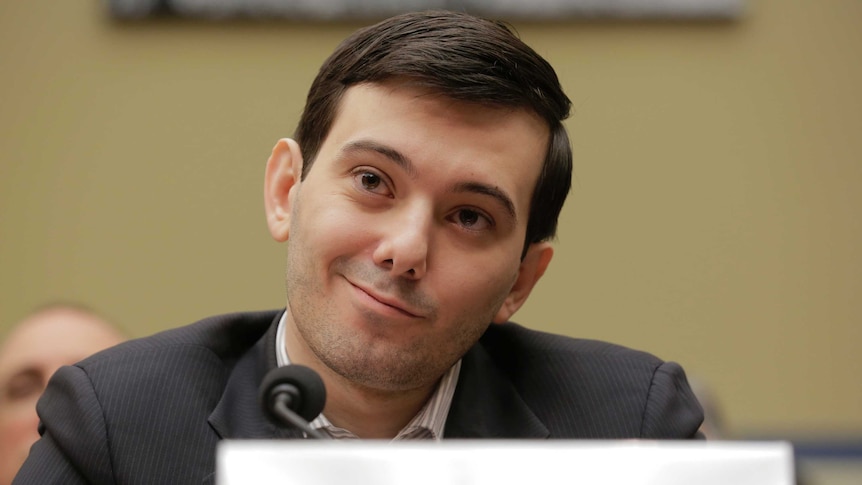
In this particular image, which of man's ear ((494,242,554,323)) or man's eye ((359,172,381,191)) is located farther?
man's ear ((494,242,554,323))

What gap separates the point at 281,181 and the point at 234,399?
41cm

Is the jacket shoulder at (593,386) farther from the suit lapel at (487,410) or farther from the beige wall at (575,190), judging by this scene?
the beige wall at (575,190)

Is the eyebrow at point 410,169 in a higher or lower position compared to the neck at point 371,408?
higher

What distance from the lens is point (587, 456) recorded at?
2.97 ft

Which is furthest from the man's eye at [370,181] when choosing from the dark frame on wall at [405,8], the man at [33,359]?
the dark frame on wall at [405,8]

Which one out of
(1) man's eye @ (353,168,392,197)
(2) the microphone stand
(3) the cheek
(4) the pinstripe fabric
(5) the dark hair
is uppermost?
(5) the dark hair

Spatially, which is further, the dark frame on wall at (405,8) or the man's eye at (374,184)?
the dark frame on wall at (405,8)

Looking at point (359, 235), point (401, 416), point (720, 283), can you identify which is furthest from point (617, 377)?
point (720, 283)

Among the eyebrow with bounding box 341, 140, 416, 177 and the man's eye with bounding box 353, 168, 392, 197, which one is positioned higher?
the eyebrow with bounding box 341, 140, 416, 177

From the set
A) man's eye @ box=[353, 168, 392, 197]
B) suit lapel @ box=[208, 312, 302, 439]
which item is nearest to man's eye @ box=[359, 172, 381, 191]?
man's eye @ box=[353, 168, 392, 197]

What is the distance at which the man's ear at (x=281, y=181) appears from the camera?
1.90 metres

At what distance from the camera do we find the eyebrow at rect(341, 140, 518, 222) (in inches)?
64.4

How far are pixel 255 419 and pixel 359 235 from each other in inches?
14.7

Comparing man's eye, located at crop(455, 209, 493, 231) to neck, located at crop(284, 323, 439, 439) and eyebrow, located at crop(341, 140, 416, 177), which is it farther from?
neck, located at crop(284, 323, 439, 439)
